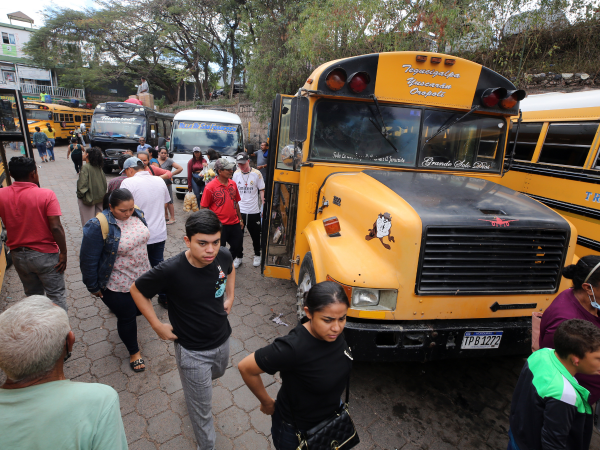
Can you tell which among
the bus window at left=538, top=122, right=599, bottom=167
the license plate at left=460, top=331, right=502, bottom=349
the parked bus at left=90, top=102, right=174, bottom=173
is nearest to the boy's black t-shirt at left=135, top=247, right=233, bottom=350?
the license plate at left=460, top=331, right=502, bottom=349

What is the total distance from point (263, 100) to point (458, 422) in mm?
13903

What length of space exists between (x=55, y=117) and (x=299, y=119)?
80.0ft

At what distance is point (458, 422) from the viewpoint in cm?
280

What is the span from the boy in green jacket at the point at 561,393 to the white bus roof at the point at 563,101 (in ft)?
13.0

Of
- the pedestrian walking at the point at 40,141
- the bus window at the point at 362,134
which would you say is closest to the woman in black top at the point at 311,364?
the bus window at the point at 362,134

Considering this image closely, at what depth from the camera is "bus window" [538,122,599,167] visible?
14.0ft

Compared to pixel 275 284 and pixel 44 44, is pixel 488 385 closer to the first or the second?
pixel 275 284

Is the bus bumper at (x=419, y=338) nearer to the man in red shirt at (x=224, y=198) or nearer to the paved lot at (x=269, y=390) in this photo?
the paved lot at (x=269, y=390)

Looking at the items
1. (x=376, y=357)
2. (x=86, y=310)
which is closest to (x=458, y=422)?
(x=376, y=357)

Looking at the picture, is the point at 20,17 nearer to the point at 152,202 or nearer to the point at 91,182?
the point at 91,182

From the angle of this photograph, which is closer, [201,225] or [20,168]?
[201,225]

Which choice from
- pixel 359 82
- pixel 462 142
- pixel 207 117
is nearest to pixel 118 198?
pixel 359 82

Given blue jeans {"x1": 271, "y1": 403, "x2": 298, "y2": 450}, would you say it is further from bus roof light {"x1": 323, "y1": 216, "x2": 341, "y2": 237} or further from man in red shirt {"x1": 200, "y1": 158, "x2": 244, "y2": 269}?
man in red shirt {"x1": 200, "y1": 158, "x2": 244, "y2": 269}

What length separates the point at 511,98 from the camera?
3.58 metres
